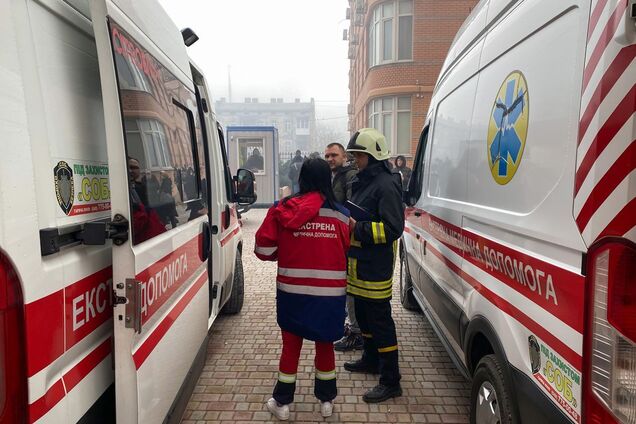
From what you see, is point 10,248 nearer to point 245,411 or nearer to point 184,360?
point 184,360

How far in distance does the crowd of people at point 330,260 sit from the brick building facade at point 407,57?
1366cm

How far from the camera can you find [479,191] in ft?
8.05

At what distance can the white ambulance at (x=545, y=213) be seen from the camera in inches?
50.8

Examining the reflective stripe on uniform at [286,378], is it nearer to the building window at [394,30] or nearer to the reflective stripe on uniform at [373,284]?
the reflective stripe on uniform at [373,284]

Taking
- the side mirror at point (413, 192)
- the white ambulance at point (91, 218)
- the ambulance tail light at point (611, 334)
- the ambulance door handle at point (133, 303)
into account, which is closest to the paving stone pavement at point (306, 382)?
the white ambulance at point (91, 218)

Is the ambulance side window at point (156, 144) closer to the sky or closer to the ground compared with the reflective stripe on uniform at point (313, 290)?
closer to the sky

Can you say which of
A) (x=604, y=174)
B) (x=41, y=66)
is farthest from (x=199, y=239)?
(x=604, y=174)

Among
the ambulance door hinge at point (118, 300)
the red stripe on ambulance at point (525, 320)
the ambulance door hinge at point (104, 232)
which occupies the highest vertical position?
the ambulance door hinge at point (104, 232)

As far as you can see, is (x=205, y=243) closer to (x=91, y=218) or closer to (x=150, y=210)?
(x=150, y=210)

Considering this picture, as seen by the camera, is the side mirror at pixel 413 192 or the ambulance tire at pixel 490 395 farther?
the side mirror at pixel 413 192

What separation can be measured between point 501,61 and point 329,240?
1380mm

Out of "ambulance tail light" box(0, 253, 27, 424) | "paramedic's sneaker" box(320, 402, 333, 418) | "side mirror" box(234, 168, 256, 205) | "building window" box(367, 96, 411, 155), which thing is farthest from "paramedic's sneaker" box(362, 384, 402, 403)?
"building window" box(367, 96, 411, 155)

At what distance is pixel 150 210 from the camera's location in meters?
1.99

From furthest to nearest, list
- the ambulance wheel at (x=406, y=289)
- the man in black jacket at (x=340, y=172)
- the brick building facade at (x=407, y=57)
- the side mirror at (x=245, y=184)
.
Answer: the brick building facade at (x=407, y=57) < the ambulance wheel at (x=406, y=289) < the side mirror at (x=245, y=184) < the man in black jacket at (x=340, y=172)
